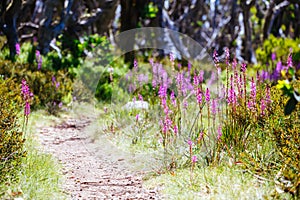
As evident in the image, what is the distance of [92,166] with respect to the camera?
5336 millimetres

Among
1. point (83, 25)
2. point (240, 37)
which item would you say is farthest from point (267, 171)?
point (240, 37)

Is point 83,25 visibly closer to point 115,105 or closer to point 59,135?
point 115,105

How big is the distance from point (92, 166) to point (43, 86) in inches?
130

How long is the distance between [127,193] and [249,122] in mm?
1411

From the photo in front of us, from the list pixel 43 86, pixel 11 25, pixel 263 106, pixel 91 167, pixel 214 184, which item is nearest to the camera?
pixel 214 184

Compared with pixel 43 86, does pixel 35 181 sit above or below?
below

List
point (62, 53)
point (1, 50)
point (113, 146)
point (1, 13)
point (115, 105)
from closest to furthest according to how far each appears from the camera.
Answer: point (113, 146) → point (115, 105) → point (1, 13) → point (1, 50) → point (62, 53)

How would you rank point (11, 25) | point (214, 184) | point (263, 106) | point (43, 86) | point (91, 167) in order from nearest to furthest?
1. point (214, 184)
2. point (263, 106)
3. point (91, 167)
4. point (43, 86)
5. point (11, 25)

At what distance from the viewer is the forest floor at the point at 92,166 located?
14.4 ft

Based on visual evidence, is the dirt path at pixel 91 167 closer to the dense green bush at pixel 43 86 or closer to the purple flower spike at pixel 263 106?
the dense green bush at pixel 43 86

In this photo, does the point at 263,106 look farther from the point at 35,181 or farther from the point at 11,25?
the point at 11,25

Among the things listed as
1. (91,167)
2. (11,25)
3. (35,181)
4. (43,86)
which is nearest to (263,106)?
(91,167)

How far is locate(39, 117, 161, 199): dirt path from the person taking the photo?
14.3ft

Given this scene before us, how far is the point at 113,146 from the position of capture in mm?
6035
